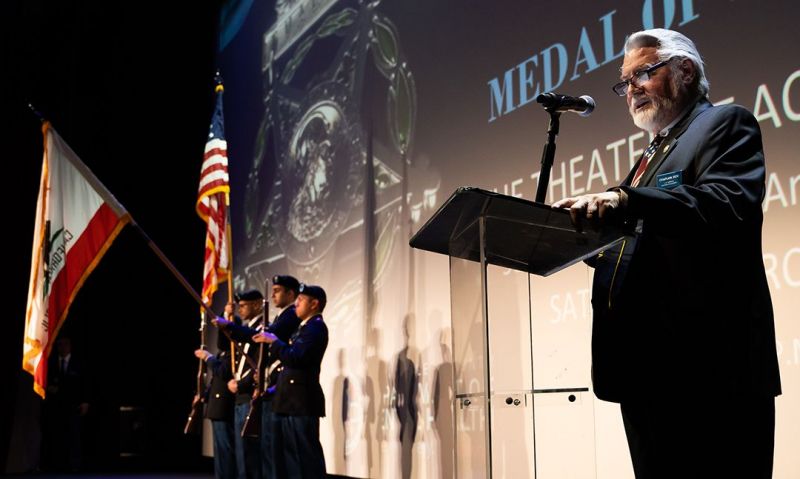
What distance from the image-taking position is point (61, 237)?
5508 mm

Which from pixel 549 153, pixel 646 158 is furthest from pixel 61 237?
pixel 646 158

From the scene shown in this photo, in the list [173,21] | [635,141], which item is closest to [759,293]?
[635,141]

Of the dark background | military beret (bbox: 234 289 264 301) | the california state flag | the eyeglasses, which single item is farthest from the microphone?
the dark background

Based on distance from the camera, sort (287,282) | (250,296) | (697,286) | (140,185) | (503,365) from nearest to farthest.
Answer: (697,286) < (503,365) < (287,282) < (250,296) < (140,185)

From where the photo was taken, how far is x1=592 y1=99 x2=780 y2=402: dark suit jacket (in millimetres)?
1434

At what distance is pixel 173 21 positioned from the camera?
9.98 m

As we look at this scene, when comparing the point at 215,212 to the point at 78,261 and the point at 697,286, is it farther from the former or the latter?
the point at 697,286

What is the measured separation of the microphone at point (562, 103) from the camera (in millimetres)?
2080

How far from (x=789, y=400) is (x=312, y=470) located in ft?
9.91

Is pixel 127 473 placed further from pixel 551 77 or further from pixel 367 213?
pixel 551 77

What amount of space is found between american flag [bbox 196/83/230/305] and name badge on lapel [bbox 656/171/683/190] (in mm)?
5727

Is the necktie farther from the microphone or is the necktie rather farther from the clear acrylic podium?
the microphone

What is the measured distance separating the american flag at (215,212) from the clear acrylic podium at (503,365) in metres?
5.14

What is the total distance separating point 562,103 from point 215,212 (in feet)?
17.5
